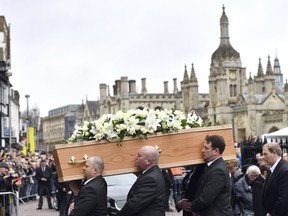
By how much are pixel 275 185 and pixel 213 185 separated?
1124 mm

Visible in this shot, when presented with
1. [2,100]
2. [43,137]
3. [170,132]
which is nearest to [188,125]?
[170,132]

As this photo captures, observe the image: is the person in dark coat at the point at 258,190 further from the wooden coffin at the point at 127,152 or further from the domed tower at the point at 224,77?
the domed tower at the point at 224,77

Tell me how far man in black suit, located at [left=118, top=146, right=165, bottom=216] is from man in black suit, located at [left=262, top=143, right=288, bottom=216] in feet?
5.53

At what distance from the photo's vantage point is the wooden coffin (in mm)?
9234

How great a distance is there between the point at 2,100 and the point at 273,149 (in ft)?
172

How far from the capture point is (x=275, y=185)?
375 inches

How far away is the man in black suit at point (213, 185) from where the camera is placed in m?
8.88

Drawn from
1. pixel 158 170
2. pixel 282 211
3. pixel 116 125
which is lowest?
pixel 282 211

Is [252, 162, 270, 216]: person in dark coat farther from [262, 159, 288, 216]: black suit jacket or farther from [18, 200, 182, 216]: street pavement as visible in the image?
[18, 200, 182, 216]: street pavement

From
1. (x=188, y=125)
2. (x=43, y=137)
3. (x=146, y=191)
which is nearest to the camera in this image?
(x=146, y=191)

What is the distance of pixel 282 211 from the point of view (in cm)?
920

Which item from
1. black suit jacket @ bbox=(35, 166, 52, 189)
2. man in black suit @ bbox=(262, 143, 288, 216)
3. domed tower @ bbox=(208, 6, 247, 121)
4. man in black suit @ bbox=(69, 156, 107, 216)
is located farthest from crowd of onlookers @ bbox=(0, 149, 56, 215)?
domed tower @ bbox=(208, 6, 247, 121)

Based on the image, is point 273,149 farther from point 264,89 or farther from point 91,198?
point 264,89

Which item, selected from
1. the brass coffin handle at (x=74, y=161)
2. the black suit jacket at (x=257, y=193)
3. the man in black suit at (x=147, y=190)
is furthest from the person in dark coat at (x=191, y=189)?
the black suit jacket at (x=257, y=193)
